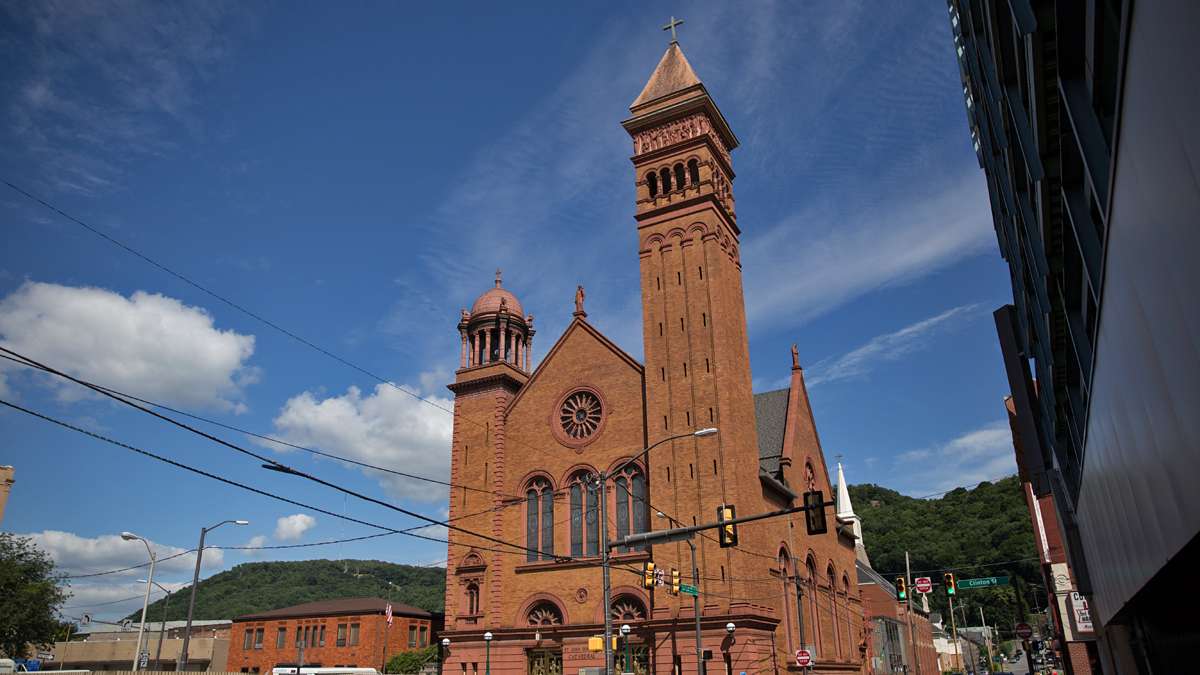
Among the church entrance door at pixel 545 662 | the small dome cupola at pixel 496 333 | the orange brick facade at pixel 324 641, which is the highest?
the small dome cupola at pixel 496 333

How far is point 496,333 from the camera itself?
51.5m

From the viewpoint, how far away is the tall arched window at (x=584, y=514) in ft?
145

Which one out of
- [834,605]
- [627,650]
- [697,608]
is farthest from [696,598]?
[834,605]

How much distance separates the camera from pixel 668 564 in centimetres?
4103

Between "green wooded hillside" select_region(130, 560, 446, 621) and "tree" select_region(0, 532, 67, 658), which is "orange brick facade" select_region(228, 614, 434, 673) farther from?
"green wooded hillside" select_region(130, 560, 446, 621)

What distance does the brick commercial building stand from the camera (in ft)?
206

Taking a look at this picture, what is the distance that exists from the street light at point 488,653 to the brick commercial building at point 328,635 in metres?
20.4

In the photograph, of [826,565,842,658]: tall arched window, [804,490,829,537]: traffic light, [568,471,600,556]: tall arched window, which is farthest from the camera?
[826,565,842,658]: tall arched window

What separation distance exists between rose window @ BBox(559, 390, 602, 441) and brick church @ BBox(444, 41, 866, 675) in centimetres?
9

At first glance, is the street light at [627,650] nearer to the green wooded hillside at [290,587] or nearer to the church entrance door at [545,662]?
the church entrance door at [545,662]

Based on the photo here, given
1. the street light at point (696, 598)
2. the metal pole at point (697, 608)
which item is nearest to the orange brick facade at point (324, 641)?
the street light at point (696, 598)

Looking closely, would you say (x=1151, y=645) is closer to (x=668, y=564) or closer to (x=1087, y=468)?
(x=1087, y=468)

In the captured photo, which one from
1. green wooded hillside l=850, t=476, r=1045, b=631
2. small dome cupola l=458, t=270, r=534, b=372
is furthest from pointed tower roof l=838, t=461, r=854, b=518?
small dome cupola l=458, t=270, r=534, b=372

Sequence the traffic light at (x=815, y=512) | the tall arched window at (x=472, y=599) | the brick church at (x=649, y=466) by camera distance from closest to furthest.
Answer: the traffic light at (x=815, y=512), the brick church at (x=649, y=466), the tall arched window at (x=472, y=599)
